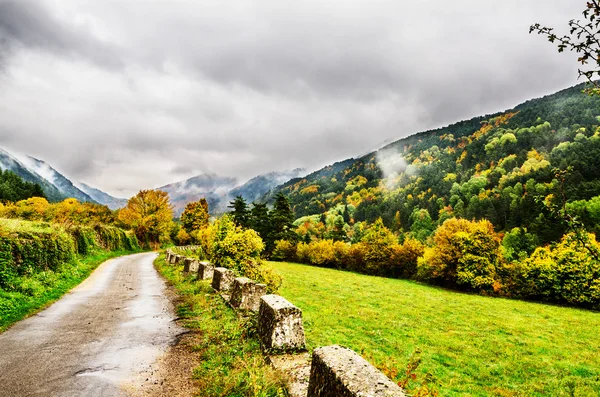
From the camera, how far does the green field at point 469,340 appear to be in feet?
29.6

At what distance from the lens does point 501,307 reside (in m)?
21.3

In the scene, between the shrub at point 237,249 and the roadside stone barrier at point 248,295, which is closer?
the roadside stone barrier at point 248,295

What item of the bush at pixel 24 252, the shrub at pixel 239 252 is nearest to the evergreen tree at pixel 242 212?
the bush at pixel 24 252

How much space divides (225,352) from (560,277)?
29.2m

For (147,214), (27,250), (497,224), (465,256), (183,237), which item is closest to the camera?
(27,250)

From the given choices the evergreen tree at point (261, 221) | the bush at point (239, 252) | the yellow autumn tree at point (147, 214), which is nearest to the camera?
the bush at point (239, 252)

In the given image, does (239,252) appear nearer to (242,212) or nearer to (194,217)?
(242,212)

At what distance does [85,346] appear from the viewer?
7.61m

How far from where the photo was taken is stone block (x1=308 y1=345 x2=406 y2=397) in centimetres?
343

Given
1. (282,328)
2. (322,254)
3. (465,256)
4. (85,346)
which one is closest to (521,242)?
(465,256)

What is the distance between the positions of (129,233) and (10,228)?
1566 inches

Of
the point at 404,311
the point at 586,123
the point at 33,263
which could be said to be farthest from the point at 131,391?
the point at 586,123

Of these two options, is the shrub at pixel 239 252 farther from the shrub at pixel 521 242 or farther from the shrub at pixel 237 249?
the shrub at pixel 521 242

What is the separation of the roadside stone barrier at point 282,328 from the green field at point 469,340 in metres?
1.65
